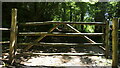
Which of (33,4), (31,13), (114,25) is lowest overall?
(114,25)

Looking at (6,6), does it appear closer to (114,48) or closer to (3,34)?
(3,34)

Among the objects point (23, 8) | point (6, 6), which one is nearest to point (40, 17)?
point (23, 8)

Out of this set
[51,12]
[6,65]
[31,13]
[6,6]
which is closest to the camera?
[6,65]

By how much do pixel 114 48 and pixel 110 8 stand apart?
16.1 m

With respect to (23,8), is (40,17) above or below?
below

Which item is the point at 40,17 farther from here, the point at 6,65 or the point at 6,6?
the point at 6,65

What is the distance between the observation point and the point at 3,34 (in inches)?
428

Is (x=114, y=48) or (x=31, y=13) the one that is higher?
(x=31, y=13)

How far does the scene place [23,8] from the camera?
37.3 feet

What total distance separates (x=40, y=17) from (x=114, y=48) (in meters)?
9.23

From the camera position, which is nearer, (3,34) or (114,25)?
(114,25)

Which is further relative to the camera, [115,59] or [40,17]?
[40,17]

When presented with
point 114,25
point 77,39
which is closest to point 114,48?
point 114,25

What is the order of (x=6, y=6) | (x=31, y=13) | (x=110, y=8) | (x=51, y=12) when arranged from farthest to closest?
1. (x=110, y=8)
2. (x=51, y=12)
3. (x=31, y=13)
4. (x=6, y=6)
